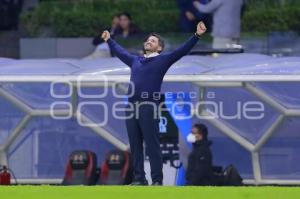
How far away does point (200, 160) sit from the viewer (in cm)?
1634

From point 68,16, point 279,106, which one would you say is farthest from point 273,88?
point 68,16

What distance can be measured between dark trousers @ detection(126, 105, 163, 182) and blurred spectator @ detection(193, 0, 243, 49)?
5357 mm

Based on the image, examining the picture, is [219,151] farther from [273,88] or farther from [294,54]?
[294,54]

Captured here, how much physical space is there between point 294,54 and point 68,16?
12.6 feet

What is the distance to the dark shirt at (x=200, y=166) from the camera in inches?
638

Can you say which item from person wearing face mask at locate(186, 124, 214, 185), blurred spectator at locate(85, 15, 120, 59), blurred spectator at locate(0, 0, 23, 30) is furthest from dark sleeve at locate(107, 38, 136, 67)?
blurred spectator at locate(0, 0, 23, 30)

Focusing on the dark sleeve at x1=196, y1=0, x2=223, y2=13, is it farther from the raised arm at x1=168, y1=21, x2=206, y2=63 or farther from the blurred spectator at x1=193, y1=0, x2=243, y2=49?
the raised arm at x1=168, y1=21, x2=206, y2=63

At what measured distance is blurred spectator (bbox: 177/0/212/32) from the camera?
2078 centimetres

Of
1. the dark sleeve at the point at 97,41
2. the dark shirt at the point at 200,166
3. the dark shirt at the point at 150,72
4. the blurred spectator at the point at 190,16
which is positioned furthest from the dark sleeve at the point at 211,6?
the dark shirt at the point at 150,72

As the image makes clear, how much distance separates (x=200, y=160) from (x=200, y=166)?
0.26 ft

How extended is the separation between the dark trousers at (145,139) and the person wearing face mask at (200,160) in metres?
1.83

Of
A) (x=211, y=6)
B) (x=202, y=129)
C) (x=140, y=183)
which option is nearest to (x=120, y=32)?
(x=211, y=6)

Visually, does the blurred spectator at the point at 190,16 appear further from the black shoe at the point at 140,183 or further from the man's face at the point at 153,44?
the black shoe at the point at 140,183

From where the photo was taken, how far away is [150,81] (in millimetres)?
14156
